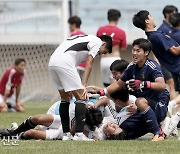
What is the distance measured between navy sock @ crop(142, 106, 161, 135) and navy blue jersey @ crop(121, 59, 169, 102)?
340 millimetres

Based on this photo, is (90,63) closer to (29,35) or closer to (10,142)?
(10,142)

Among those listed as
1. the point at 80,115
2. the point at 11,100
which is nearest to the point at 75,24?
the point at 11,100

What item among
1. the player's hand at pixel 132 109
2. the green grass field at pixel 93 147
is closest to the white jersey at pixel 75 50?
the player's hand at pixel 132 109

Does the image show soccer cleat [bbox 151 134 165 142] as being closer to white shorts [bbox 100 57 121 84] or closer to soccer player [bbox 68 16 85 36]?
white shorts [bbox 100 57 121 84]

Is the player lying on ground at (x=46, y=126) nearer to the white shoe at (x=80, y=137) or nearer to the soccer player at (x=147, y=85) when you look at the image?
the white shoe at (x=80, y=137)

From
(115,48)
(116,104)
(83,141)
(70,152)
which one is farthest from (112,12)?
(70,152)

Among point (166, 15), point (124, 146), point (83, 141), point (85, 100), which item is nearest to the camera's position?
point (124, 146)

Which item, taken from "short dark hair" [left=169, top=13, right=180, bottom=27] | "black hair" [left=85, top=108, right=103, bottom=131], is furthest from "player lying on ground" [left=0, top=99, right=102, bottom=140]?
"short dark hair" [left=169, top=13, right=180, bottom=27]

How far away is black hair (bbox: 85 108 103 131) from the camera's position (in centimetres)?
1054

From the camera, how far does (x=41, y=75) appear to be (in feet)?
71.4

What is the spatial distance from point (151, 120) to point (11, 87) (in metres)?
9.07

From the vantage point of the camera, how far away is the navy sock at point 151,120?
10.3m

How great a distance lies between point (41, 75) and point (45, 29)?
1842 mm

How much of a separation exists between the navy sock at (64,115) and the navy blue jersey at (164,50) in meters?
1.91
